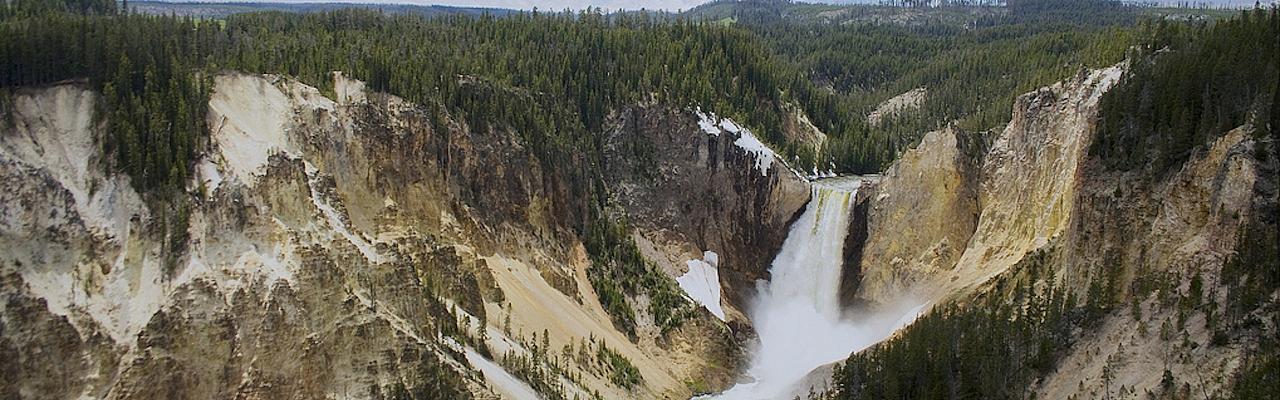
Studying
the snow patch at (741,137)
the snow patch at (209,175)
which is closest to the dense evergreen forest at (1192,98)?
the snow patch at (741,137)

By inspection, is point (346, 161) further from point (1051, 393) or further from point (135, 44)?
point (1051, 393)

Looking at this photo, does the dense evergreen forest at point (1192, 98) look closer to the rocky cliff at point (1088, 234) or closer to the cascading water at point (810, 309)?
the rocky cliff at point (1088, 234)

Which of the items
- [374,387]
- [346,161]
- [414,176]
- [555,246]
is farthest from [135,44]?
[555,246]

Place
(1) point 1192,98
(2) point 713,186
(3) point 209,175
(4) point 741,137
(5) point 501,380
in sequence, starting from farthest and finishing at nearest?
1. (4) point 741,137
2. (2) point 713,186
3. (5) point 501,380
4. (3) point 209,175
5. (1) point 1192,98

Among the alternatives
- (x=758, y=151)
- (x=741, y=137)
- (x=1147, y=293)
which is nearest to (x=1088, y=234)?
(x=1147, y=293)

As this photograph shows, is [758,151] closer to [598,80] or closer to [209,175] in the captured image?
[598,80]

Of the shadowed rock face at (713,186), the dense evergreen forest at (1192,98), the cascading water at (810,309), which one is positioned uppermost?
the dense evergreen forest at (1192,98)
